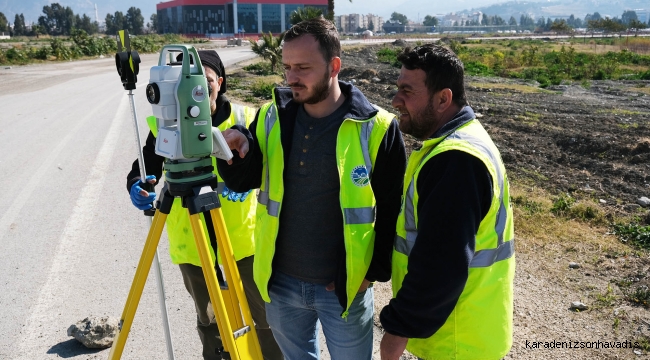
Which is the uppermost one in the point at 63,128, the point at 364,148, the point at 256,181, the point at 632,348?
the point at 364,148

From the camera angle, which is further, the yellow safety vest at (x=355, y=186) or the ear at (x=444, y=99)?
the yellow safety vest at (x=355, y=186)

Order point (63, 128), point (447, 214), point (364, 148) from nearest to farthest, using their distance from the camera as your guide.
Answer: point (447, 214), point (364, 148), point (63, 128)

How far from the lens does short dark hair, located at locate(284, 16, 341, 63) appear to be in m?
2.00

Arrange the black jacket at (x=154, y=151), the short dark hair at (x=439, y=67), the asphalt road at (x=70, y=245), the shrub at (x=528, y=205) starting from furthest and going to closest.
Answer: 1. the shrub at (x=528, y=205)
2. the asphalt road at (x=70, y=245)
3. the black jacket at (x=154, y=151)
4. the short dark hair at (x=439, y=67)

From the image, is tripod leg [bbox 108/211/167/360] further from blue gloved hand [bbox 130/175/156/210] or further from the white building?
the white building

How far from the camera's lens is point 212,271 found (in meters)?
1.91

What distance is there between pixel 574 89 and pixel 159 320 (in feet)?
64.5

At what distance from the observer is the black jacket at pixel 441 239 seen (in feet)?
5.22

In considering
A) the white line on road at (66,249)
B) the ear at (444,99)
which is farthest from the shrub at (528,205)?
the white line on road at (66,249)

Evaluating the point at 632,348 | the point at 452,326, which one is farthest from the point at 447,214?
the point at 632,348

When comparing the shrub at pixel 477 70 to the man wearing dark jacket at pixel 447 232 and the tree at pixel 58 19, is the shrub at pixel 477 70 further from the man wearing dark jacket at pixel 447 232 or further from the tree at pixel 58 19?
the tree at pixel 58 19

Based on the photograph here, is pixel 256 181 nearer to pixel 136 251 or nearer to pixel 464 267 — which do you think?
pixel 464 267

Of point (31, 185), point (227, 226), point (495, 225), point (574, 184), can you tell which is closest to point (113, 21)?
point (31, 185)

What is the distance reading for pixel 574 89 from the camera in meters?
19.5
